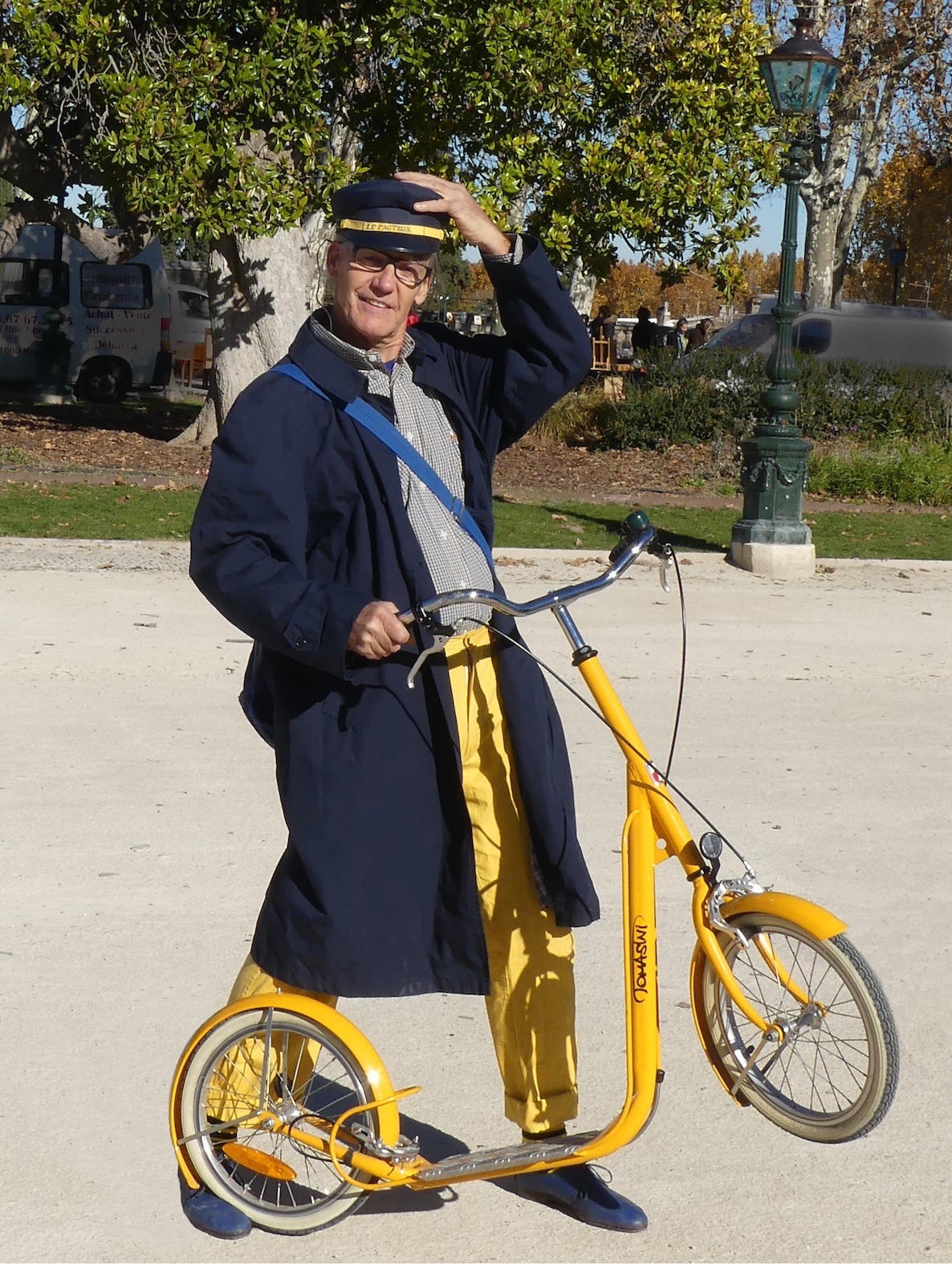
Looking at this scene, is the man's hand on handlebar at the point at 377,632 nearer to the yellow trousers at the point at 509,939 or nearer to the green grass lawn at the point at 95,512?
the yellow trousers at the point at 509,939

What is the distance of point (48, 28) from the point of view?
48.3 feet

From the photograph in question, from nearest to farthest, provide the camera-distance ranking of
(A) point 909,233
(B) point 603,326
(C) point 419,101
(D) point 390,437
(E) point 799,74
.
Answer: (D) point 390,437
(E) point 799,74
(C) point 419,101
(B) point 603,326
(A) point 909,233

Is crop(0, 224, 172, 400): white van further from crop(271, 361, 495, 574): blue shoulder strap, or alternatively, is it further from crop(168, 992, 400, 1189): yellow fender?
crop(168, 992, 400, 1189): yellow fender

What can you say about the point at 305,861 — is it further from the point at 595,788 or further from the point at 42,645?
the point at 42,645

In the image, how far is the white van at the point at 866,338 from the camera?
A: 66.5 feet

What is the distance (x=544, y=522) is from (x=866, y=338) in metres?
9.13

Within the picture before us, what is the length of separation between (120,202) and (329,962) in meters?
19.8

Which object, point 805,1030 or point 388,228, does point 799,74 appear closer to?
point 388,228

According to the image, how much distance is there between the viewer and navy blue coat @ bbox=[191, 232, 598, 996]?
2750 mm

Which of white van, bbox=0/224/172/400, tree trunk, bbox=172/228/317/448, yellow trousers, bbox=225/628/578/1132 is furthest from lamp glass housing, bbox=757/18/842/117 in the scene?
white van, bbox=0/224/172/400

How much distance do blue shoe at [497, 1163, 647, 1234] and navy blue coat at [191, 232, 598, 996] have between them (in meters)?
0.46

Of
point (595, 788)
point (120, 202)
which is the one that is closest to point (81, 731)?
point (595, 788)

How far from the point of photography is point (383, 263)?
2809mm

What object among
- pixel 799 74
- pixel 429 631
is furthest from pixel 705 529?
pixel 429 631
